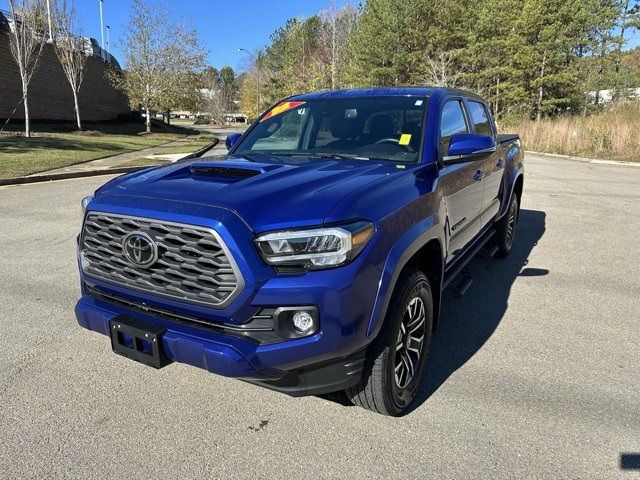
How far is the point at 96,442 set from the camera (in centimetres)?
248

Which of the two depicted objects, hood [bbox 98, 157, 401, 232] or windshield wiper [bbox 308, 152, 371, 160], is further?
windshield wiper [bbox 308, 152, 371, 160]

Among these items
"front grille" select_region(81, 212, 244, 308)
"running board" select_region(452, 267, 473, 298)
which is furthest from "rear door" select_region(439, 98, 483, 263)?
"front grille" select_region(81, 212, 244, 308)

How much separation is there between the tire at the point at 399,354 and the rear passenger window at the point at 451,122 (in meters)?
1.21

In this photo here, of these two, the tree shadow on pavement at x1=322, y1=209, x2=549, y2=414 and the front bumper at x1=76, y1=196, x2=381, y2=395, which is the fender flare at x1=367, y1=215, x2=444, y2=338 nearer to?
the front bumper at x1=76, y1=196, x2=381, y2=395

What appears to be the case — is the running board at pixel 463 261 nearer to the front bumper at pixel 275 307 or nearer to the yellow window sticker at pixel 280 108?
the front bumper at pixel 275 307

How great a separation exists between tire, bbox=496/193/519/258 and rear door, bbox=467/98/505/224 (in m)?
0.51

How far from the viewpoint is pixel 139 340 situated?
2.34 meters

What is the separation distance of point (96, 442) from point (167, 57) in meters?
36.3

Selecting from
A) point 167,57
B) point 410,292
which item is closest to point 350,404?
point 410,292

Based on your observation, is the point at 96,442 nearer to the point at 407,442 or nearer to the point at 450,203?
the point at 407,442

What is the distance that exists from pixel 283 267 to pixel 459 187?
1883 millimetres

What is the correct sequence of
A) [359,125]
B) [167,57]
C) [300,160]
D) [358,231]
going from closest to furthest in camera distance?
1. [358,231]
2. [300,160]
3. [359,125]
4. [167,57]

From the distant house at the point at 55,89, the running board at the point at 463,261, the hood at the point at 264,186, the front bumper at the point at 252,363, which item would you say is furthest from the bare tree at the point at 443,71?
the front bumper at the point at 252,363

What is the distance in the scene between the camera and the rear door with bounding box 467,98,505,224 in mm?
4410
